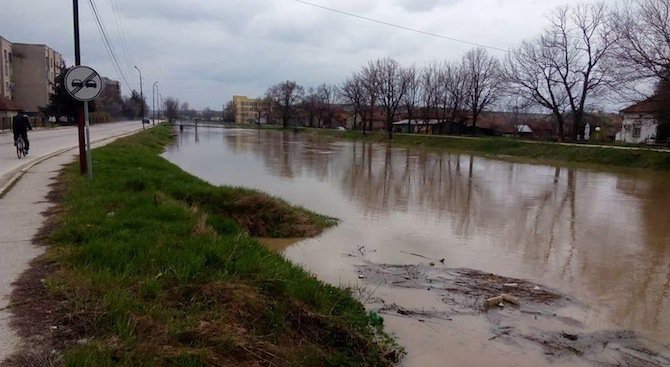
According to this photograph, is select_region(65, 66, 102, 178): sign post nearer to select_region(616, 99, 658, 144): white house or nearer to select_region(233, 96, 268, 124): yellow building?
select_region(616, 99, 658, 144): white house

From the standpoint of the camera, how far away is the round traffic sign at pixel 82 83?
10.8 meters

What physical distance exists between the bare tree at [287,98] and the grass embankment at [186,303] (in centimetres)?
11577

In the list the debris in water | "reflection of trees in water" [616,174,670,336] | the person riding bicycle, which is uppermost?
the person riding bicycle

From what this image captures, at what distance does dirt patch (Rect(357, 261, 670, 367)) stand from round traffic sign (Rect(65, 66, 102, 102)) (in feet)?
23.2

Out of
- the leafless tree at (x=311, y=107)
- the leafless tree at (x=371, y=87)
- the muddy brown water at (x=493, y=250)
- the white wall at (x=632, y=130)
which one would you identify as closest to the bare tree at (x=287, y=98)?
the leafless tree at (x=311, y=107)

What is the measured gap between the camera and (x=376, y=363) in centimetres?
487

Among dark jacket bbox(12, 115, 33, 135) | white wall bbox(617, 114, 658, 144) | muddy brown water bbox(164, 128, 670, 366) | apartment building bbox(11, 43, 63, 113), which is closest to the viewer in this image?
muddy brown water bbox(164, 128, 670, 366)

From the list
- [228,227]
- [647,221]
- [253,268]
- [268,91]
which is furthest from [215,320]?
[268,91]

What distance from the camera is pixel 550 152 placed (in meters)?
43.3

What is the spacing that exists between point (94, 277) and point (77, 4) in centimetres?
1015

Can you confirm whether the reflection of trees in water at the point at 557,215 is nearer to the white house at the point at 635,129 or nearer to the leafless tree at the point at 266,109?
the white house at the point at 635,129

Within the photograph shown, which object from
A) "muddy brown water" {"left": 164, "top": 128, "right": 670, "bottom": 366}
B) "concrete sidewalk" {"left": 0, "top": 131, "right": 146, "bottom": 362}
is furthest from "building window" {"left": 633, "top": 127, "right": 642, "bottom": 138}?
"concrete sidewalk" {"left": 0, "top": 131, "right": 146, "bottom": 362}

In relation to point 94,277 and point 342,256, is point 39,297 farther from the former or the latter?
point 342,256

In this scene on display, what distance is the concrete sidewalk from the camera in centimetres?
412
